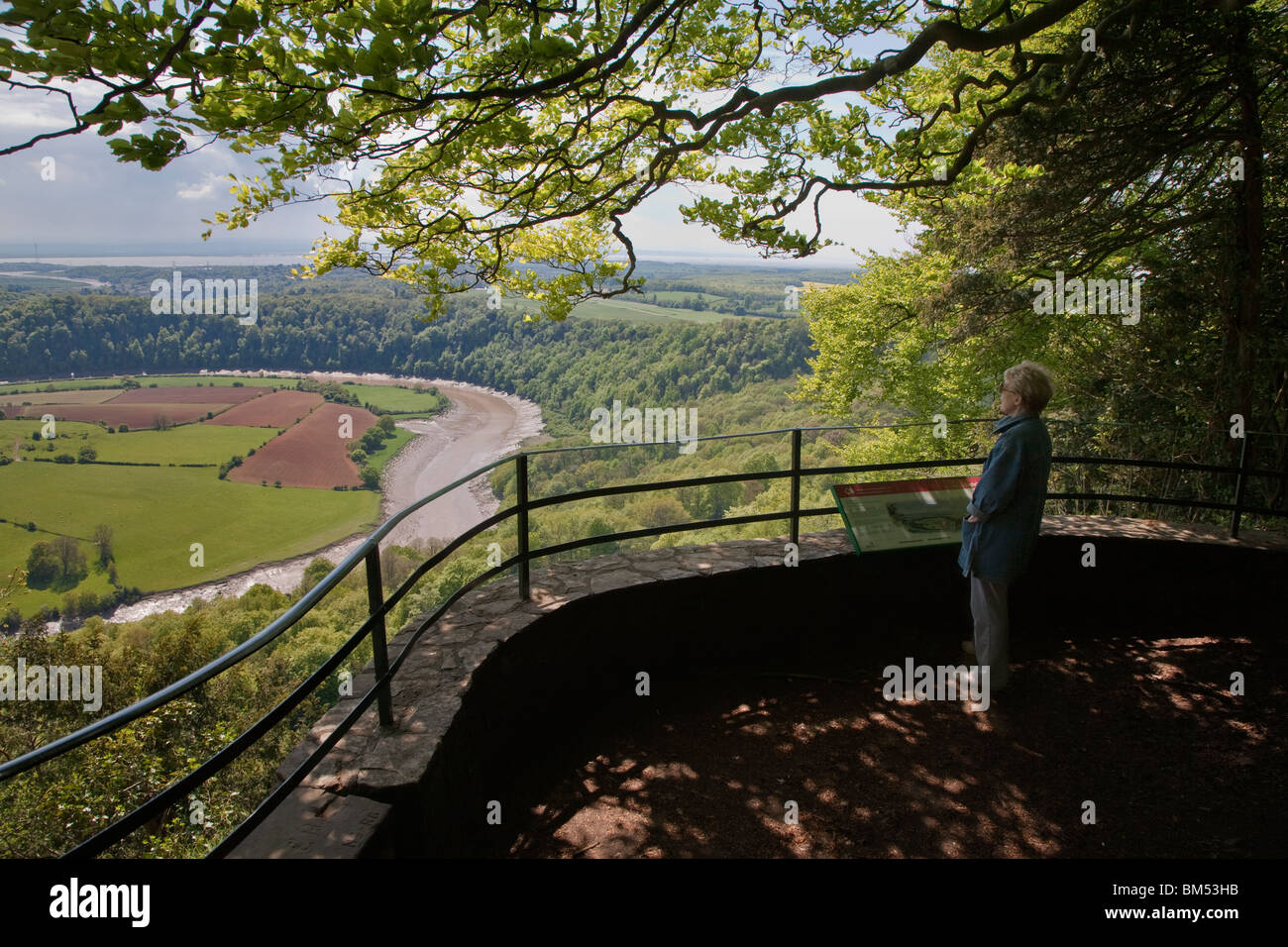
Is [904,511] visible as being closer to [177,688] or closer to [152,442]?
A: [177,688]

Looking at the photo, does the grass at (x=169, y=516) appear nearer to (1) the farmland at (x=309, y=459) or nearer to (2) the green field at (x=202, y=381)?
(1) the farmland at (x=309, y=459)

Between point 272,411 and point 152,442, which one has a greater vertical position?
point 272,411

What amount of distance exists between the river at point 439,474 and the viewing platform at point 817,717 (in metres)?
40.8

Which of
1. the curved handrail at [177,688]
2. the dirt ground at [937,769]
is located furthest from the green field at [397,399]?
the curved handrail at [177,688]

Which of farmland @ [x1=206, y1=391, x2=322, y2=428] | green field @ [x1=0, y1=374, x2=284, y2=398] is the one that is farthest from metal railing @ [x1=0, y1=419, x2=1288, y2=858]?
green field @ [x1=0, y1=374, x2=284, y2=398]

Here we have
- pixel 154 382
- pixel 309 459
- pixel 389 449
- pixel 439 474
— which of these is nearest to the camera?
pixel 439 474

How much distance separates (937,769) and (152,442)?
251 ft

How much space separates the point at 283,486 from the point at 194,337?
1879 cm

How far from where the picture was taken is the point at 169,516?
54969 mm

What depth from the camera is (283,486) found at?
201ft

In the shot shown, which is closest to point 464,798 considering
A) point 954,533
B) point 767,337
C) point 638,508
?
point 954,533

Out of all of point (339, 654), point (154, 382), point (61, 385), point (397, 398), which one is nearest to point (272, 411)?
point (397, 398)

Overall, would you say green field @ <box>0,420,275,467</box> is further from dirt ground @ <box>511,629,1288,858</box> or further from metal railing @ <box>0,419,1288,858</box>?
dirt ground @ <box>511,629,1288,858</box>
